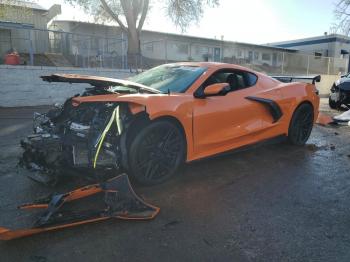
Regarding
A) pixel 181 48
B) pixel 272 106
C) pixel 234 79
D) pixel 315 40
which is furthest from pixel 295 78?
pixel 315 40

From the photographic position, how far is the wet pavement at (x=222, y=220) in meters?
2.66

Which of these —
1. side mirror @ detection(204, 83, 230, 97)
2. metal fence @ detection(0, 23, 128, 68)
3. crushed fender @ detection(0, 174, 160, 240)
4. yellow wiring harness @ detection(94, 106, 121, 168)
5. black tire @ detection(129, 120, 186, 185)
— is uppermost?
metal fence @ detection(0, 23, 128, 68)

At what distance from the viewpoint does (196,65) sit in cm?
496

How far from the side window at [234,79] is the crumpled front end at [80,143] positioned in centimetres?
146

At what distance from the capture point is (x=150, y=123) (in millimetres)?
3799

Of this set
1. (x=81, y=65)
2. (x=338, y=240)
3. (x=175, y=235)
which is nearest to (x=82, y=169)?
(x=175, y=235)

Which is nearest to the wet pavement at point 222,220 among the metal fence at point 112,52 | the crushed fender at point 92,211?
the crushed fender at point 92,211

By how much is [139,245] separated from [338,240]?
5.35ft

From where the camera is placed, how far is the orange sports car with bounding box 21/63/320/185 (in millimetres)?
3633

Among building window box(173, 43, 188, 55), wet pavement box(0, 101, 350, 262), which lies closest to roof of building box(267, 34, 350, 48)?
building window box(173, 43, 188, 55)

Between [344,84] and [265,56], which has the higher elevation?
[265,56]

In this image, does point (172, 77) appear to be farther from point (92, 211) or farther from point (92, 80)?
point (92, 211)

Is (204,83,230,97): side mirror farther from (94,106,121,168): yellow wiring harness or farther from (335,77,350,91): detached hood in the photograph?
(335,77,350,91): detached hood

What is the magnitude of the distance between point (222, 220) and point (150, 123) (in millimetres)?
1272
